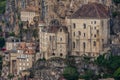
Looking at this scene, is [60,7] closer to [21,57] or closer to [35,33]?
[35,33]

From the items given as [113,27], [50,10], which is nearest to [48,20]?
[50,10]

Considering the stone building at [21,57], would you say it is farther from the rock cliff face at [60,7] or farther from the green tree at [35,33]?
the rock cliff face at [60,7]

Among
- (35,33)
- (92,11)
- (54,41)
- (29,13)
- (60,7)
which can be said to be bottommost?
(35,33)

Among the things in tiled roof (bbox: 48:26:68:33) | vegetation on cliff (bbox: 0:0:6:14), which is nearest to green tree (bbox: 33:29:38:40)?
tiled roof (bbox: 48:26:68:33)

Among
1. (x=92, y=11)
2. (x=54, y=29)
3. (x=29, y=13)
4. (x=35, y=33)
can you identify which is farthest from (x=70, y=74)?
(x=29, y=13)

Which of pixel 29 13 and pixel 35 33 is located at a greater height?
pixel 29 13

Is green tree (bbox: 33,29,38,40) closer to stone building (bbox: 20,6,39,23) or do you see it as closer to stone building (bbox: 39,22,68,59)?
stone building (bbox: 20,6,39,23)

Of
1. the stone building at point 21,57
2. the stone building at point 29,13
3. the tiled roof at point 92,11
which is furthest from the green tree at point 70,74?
the stone building at point 29,13
